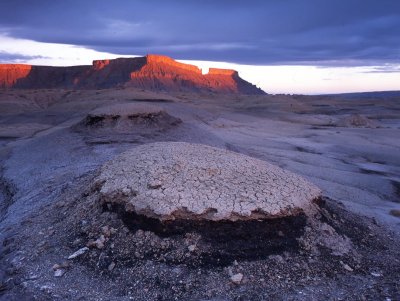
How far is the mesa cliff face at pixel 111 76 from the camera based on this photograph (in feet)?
209

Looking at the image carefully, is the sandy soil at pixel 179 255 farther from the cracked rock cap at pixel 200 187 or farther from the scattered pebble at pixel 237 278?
the cracked rock cap at pixel 200 187

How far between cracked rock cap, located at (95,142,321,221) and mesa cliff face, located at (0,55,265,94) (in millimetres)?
57476

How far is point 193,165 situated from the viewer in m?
4.32

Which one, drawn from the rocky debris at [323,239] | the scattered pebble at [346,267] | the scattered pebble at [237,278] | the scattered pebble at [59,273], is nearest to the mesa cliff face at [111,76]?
the rocky debris at [323,239]

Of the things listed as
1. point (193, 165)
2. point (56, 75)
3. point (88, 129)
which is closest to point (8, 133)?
point (88, 129)

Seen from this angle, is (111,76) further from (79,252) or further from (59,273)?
(59,273)

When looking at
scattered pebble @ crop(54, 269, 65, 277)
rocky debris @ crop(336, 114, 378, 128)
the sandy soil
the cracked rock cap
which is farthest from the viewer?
rocky debris @ crop(336, 114, 378, 128)

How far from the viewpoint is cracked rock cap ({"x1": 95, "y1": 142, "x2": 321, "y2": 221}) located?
372 cm

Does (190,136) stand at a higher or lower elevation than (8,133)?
higher

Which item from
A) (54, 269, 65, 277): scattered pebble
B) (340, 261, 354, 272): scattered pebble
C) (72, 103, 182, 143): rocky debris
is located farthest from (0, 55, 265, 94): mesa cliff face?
(340, 261, 354, 272): scattered pebble

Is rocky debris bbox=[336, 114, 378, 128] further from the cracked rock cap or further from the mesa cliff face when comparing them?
the mesa cliff face

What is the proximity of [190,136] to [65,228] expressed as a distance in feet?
21.9

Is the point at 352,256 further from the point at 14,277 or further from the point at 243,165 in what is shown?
the point at 14,277

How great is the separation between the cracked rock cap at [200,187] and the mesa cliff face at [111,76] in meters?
57.5
